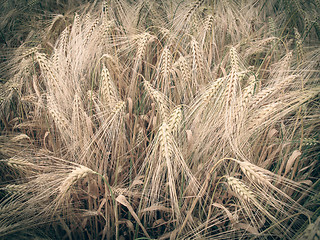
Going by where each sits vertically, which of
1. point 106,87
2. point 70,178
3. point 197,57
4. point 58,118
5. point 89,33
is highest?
point 89,33

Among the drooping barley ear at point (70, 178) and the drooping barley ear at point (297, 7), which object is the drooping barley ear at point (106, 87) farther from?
the drooping barley ear at point (297, 7)

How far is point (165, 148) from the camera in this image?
0.97 metres

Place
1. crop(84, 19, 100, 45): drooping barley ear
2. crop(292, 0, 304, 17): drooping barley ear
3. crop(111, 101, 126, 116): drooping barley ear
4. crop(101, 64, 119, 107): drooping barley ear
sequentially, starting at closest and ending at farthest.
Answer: crop(111, 101, 126, 116): drooping barley ear → crop(101, 64, 119, 107): drooping barley ear → crop(84, 19, 100, 45): drooping barley ear → crop(292, 0, 304, 17): drooping barley ear

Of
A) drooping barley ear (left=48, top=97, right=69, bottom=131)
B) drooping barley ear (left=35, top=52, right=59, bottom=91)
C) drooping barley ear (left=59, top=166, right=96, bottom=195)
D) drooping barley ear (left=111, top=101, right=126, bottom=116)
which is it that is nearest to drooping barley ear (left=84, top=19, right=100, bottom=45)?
drooping barley ear (left=35, top=52, right=59, bottom=91)

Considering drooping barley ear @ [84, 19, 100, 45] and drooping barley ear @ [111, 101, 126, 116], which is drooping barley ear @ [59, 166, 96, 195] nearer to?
drooping barley ear @ [111, 101, 126, 116]

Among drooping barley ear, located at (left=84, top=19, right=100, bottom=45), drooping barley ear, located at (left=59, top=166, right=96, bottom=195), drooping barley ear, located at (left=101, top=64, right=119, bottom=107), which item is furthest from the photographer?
drooping barley ear, located at (left=84, top=19, right=100, bottom=45)

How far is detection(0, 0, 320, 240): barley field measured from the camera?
1073mm

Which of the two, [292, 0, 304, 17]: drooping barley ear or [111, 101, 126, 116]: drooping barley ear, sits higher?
[292, 0, 304, 17]: drooping barley ear

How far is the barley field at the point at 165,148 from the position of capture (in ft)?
3.52

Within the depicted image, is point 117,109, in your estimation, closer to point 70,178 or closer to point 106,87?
point 106,87

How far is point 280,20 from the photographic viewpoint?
7.91 feet

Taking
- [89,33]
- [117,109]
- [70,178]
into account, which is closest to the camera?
[70,178]

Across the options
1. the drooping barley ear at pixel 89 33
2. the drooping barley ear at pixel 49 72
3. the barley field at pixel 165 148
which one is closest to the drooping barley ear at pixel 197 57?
the barley field at pixel 165 148

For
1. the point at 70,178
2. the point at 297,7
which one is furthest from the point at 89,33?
the point at 297,7
